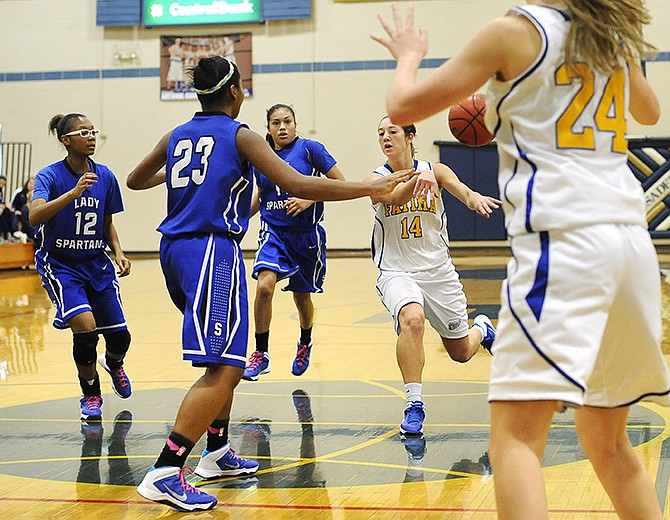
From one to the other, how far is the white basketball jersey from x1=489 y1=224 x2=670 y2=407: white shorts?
289 centimetres

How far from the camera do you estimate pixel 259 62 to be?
1906 centimetres

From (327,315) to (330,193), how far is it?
21.1 ft

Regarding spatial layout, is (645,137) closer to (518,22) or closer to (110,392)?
(110,392)

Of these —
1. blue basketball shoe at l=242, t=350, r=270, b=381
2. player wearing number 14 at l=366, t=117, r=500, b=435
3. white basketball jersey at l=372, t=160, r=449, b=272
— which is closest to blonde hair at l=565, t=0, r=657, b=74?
player wearing number 14 at l=366, t=117, r=500, b=435

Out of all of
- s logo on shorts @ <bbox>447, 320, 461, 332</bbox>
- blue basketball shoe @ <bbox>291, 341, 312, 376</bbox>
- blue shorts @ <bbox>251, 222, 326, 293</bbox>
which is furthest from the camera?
blue shorts @ <bbox>251, 222, 326, 293</bbox>

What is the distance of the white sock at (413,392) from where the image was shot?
15.9 ft

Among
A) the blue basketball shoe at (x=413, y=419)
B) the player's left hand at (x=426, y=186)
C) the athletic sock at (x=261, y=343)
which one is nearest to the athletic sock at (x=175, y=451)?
the player's left hand at (x=426, y=186)

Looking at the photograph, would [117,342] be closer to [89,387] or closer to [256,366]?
[89,387]

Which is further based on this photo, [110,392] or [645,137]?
[645,137]

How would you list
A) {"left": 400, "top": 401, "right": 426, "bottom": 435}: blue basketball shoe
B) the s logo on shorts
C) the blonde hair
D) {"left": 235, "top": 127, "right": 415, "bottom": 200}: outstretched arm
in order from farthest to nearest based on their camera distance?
the s logo on shorts, {"left": 400, "top": 401, "right": 426, "bottom": 435}: blue basketball shoe, {"left": 235, "top": 127, "right": 415, "bottom": 200}: outstretched arm, the blonde hair

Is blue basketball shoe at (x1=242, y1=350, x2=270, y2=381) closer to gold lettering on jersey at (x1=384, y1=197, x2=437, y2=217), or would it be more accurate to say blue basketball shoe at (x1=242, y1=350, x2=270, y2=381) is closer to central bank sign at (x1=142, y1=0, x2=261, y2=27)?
gold lettering on jersey at (x1=384, y1=197, x2=437, y2=217)

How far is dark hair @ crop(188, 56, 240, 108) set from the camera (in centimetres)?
379

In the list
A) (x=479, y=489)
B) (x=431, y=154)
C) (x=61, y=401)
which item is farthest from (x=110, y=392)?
(x=431, y=154)

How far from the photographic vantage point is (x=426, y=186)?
145 inches
